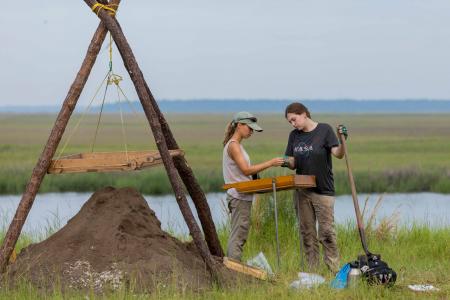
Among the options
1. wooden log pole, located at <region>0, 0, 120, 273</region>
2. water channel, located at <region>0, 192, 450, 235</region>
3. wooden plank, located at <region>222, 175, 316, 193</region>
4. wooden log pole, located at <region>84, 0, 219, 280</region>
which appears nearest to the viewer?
wooden log pole, located at <region>84, 0, 219, 280</region>

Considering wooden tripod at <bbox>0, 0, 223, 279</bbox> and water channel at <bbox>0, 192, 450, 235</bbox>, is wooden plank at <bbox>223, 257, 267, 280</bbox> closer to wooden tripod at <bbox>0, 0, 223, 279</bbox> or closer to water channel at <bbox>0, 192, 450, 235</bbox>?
wooden tripod at <bbox>0, 0, 223, 279</bbox>

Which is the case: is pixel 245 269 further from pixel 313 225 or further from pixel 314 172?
pixel 314 172

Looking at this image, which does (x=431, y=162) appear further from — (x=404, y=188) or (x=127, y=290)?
(x=127, y=290)

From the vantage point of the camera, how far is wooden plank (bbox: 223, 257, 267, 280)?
835 cm

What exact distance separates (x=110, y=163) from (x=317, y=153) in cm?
192

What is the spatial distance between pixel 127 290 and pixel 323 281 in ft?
5.64

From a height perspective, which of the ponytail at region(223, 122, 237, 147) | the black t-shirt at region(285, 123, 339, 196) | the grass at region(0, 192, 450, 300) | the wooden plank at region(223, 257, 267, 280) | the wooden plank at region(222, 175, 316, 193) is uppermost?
the ponytail at region(223, 122, 237, 147)

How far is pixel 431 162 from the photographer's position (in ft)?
118

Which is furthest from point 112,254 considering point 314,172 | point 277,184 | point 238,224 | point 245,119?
point 314,172

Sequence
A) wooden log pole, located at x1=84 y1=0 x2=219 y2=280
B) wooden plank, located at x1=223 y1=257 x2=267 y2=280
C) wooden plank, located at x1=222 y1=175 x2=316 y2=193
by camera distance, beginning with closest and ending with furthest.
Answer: wooden log pole, located at x1=84 y1=0 x2=219 y2=280, wooden plank, located at x1=223 y1=257 x2=267 y2=280, wooden plank, located at x1=222 y1=175 x2=316 y2=193

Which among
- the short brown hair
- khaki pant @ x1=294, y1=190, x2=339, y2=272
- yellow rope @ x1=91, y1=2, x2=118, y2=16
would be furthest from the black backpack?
yellow rope @ x1=91, y1=2, x2=118, y2=16

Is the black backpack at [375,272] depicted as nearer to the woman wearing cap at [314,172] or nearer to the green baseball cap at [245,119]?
the woman wearing cap at [314,172]

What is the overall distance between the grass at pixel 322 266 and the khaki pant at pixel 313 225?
0.13 metres

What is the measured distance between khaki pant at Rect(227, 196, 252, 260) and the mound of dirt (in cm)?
45
